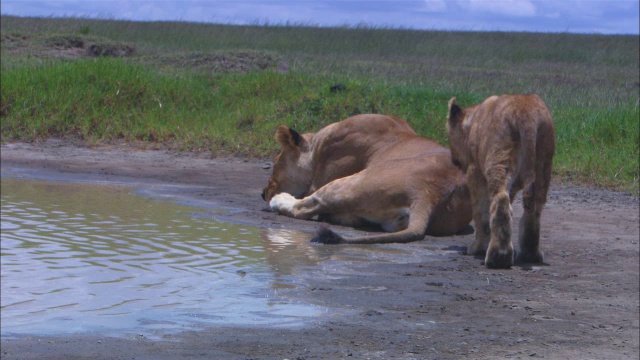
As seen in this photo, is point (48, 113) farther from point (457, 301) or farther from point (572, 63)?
point (572, 63)

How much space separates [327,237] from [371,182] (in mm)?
931

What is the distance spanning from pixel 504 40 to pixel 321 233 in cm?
4477

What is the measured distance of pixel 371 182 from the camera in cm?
710

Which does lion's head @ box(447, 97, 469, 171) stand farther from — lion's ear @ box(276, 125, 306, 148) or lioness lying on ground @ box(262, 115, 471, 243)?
lion's ear @ box(276, 125, 306, 148)

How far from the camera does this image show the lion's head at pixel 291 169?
27.0 ft

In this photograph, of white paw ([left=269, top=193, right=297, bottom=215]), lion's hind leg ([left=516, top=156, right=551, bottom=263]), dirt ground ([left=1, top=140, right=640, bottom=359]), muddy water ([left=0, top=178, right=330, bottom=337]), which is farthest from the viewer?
white paw ([left=269, top=193, right=297, bottom=215])

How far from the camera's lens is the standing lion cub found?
565 cm

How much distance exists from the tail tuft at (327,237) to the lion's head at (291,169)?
1.88 meters

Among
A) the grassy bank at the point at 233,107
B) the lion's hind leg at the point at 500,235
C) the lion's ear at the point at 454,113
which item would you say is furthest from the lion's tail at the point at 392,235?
the grassy bank at the point at 233,107

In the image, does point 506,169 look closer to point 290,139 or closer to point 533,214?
point 533,214

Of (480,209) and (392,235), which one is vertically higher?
(480,209)

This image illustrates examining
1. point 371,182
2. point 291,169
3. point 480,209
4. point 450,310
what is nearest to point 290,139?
point 291,169

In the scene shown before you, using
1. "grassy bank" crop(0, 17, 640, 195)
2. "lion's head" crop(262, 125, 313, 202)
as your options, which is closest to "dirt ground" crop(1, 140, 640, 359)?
"lion's head" crop(262, 125, 313, 202)

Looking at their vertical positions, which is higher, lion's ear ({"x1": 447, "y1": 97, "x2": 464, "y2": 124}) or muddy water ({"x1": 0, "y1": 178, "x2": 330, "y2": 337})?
lion's ear ({"x1": 447, "y1": 97, "x2": 464, "y2": 124})
